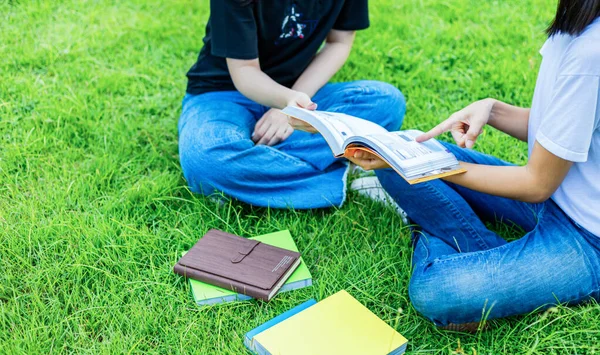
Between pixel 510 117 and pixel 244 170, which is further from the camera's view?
pixel 244 170

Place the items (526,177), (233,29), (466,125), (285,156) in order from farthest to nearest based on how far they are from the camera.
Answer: (285,156)
(233,29)
(466,125)
(526,177)

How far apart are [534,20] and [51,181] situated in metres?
2.91

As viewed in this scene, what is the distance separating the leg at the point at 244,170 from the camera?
2281mm

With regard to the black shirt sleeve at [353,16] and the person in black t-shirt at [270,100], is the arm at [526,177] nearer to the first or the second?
the person in black t-shirt at [270,100]

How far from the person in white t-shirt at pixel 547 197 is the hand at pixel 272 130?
64 cm

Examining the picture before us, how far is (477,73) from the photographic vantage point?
324 centimetres

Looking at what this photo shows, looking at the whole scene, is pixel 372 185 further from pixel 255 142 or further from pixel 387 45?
pixel 387 45

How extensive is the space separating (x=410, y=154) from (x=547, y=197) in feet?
1.36

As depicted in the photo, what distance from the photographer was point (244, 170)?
2283 millimetres

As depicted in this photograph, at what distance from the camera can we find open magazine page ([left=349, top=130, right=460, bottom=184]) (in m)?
1.68

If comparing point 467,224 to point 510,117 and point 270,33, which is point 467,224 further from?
point 270,33

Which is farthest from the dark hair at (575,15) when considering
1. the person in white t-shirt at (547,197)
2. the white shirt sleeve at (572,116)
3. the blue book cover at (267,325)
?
the blue book cover at (267,325)

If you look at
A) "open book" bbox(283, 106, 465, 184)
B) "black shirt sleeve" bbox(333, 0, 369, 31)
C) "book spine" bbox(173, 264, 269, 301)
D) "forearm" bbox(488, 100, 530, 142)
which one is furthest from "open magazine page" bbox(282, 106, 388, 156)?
"black shirt sleeve" bbox(333, 0, 369, 31)

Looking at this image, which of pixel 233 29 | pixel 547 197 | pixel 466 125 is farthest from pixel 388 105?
pixel 547 197
